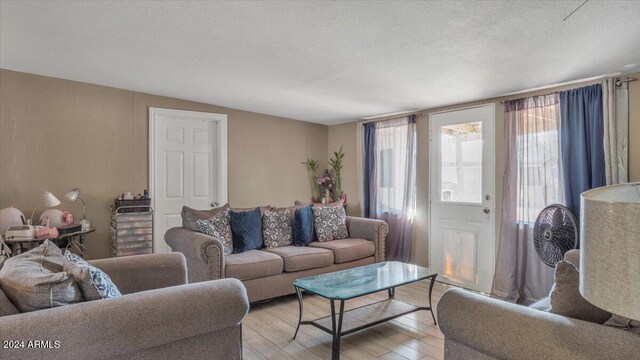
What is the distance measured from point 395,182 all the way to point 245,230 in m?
2.15

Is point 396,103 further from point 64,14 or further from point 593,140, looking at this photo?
point 64,14

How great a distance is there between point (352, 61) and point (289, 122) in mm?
2615

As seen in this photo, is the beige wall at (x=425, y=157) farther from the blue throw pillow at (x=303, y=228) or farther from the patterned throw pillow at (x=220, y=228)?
the patterned throw pillow at (x=220, y=228)

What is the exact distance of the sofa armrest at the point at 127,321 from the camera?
4.24 ft

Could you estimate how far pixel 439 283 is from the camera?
422 centimetres

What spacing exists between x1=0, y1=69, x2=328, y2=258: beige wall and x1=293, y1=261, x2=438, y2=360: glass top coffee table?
7.72 ft

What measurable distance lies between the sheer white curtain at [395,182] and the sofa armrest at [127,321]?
3215mm

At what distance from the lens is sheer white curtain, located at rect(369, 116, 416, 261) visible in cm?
459

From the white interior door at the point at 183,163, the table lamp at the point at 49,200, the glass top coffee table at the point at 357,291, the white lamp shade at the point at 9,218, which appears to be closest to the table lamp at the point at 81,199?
the table lamp at the point at 49,200

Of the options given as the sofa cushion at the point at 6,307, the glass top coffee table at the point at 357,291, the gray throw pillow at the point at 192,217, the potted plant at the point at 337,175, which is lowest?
the glass top coffee table at the point at 357,291

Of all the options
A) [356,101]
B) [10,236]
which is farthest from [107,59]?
[356,101]

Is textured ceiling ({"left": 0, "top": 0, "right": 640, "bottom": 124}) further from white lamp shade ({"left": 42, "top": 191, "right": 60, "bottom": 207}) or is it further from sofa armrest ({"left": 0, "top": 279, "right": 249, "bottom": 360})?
sofa armrest ({"left": 0, "top": 279, "right": 249, "bottom": 360})

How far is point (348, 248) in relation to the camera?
3.92 metres

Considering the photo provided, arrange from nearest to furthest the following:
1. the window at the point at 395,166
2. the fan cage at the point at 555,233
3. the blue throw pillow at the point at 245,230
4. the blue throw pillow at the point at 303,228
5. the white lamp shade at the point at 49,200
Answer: the fan cage at the point at 555,233, the white lamp shade at the point at 49,200, the blue throw pillow at the point at 245,230, the blue throw pillow at the point at 303,228, the window at the point at 395,166
